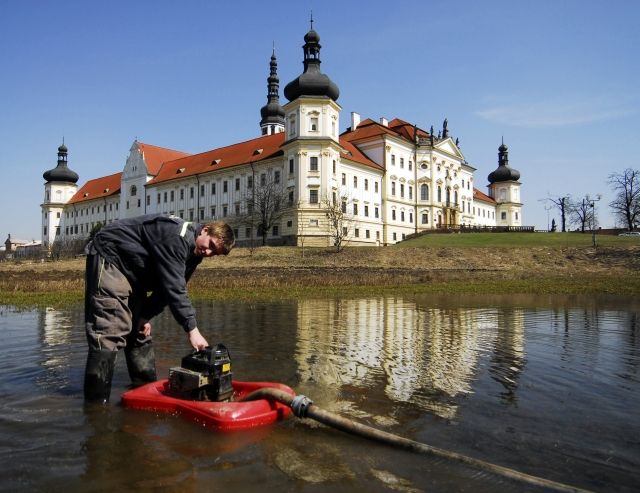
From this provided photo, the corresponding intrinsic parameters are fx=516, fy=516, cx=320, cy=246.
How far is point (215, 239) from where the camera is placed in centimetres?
518

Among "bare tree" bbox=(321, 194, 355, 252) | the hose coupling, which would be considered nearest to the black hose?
the hose coupling

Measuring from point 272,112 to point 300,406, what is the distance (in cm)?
9339

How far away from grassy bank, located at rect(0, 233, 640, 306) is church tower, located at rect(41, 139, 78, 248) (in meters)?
68.3

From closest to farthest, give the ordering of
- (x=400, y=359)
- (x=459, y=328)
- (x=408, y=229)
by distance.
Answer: (x=400, y=359)
(x=459, y=328)
(x=408, y=229)

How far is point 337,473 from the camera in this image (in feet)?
11.3

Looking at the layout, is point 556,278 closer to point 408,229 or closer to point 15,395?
point 15,395

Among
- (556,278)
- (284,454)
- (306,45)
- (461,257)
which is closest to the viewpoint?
(284,454)

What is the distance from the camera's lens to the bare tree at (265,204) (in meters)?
65.1

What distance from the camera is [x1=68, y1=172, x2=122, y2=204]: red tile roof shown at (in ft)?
323

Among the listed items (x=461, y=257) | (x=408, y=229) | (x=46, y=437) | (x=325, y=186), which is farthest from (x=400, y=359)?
(x=408, y=229)

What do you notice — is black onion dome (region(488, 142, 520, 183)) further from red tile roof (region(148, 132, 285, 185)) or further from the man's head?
the man's head

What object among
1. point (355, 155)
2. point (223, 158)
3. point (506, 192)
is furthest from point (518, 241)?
point (506, 192)

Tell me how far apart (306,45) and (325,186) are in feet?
57.8

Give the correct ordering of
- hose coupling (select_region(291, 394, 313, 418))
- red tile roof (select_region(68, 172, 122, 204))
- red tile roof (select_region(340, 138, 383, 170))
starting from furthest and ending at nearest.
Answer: red tile roof (select_region(68, 172, 122, 204))
red tile roof (select_region(340, 138, 383, 170))
hose coupling (select_region(291, 394, 313, 418))
